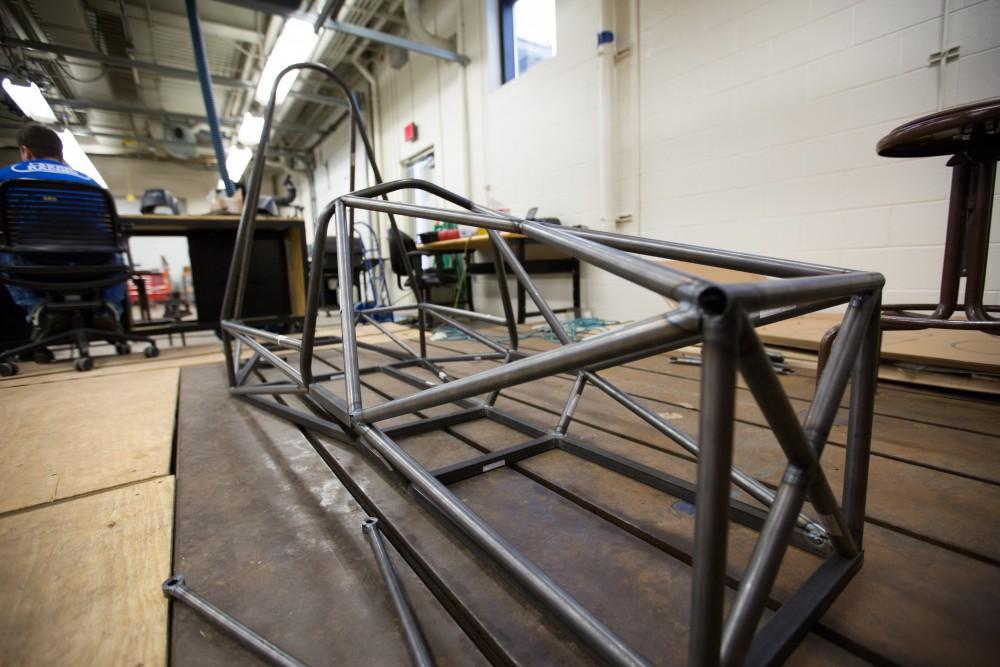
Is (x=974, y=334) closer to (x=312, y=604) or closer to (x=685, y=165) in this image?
(x=685, y=165)

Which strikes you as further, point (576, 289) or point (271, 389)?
point (576, 289)

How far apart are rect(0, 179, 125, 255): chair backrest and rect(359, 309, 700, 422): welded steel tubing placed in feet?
8.93

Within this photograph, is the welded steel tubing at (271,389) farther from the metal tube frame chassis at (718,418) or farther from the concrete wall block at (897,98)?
the concrete wall block at (897,98)

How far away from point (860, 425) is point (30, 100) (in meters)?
7.50

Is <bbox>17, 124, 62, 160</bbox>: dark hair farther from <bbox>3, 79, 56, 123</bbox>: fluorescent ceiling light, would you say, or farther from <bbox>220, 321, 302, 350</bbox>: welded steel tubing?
<bbox>3, 79, 56, 123</bbox>: fluorescent ceiling light

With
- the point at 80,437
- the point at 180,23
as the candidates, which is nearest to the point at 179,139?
the point at 180,23

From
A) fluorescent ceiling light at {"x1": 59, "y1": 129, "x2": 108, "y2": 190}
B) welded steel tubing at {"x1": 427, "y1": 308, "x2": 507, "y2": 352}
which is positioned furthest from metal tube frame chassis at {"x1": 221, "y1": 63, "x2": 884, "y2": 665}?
fluorescent ceiling light at {"x1": 59, "y1": 129, "x2": 108, "y2": 190}

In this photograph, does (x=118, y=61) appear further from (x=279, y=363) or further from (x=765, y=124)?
(x=765, y=124)

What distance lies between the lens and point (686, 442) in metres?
0.74

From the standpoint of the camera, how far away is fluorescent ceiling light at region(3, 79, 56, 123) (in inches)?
172

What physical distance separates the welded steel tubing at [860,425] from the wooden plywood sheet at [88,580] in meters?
0.80

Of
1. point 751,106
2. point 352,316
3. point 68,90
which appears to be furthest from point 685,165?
point 68,90

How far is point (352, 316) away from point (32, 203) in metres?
2.48

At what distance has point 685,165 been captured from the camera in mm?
2482
